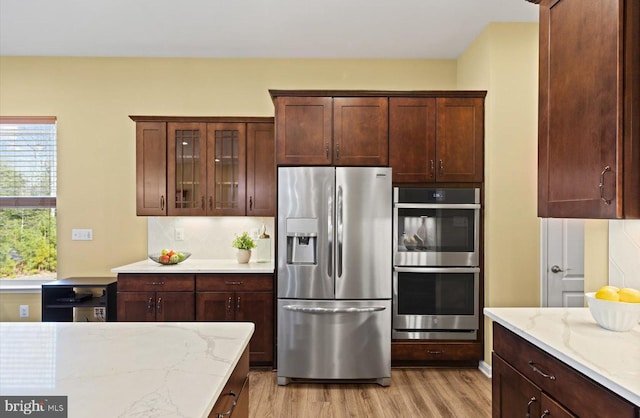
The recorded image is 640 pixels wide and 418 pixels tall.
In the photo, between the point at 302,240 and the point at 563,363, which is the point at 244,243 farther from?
the point at 563,363

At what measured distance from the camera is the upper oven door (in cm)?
354

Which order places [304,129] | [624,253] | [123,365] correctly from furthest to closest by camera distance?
[304,129], [624,253], [123,365]

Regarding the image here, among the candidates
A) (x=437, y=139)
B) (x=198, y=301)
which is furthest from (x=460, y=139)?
Answer: (x=198, y=301)

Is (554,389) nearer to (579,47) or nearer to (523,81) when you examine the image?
(579,47)

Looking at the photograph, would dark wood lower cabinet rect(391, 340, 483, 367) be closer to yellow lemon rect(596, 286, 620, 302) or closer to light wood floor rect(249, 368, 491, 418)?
light wood floor rect(249, 368, 491, 418)

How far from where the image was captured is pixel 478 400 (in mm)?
3064

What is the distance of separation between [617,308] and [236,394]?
4.99ft

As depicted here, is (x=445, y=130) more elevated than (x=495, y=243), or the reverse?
(x=445, y=130)

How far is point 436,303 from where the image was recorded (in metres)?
3.56

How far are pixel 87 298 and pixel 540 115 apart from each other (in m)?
3.96

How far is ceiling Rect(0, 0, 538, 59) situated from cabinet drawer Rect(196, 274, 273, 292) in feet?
6.99

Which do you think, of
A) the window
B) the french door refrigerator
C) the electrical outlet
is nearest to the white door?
the french door refrigerator

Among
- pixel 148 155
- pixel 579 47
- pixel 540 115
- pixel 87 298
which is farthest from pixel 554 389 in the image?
pixel 87 298

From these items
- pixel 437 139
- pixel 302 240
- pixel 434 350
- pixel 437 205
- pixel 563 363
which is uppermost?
pixel 437 139
